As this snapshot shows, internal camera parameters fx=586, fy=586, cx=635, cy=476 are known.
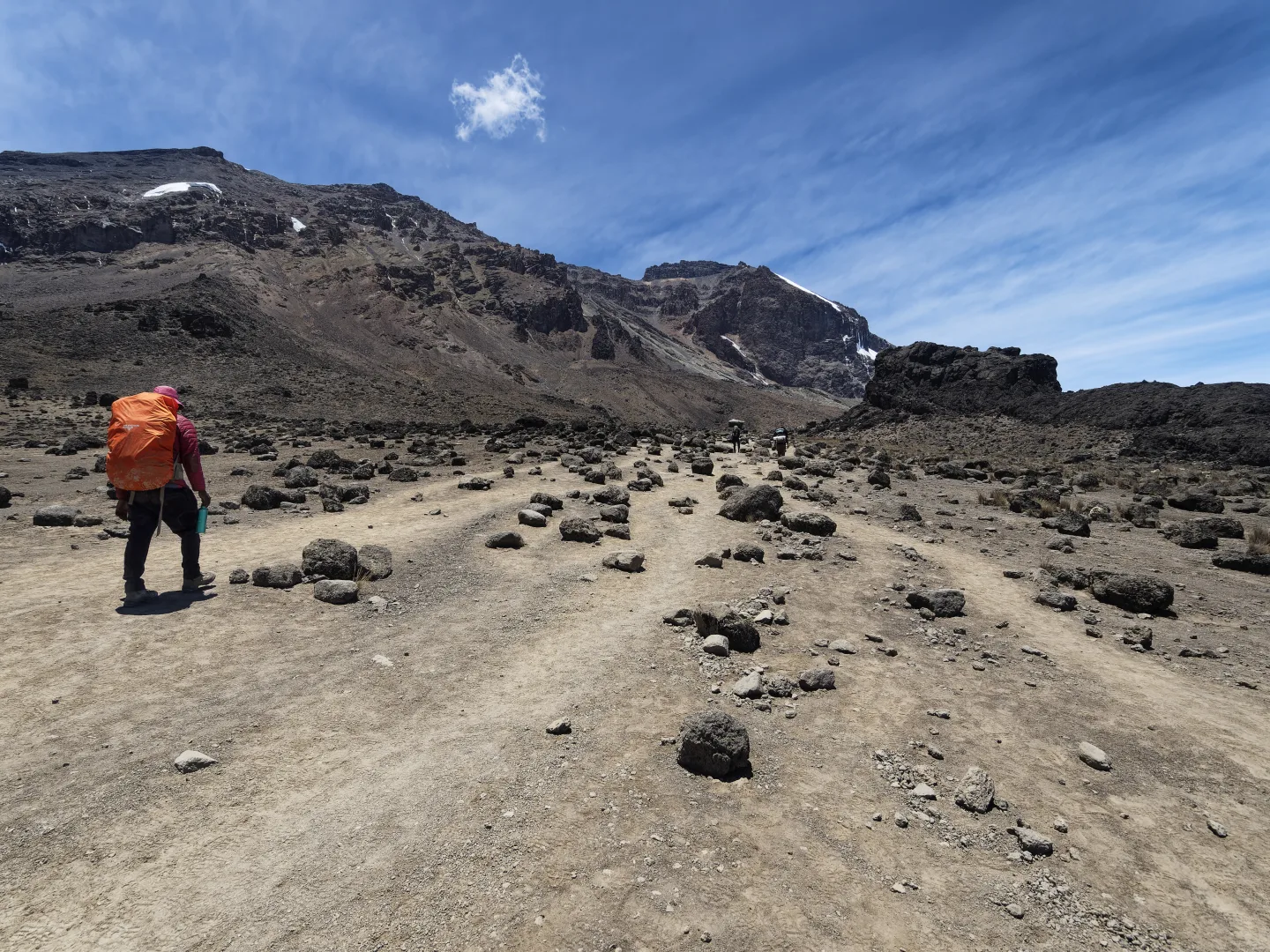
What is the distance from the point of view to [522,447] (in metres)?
30.6

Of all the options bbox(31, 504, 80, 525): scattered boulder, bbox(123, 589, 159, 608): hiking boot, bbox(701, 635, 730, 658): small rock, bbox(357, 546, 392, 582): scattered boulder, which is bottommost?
bbox(31, 504, 80, 525): scattered boulder

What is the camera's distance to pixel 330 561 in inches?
350

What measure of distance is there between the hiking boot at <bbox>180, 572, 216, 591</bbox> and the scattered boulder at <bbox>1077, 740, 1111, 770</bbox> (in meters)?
10.5

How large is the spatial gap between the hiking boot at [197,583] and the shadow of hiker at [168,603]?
55 mm

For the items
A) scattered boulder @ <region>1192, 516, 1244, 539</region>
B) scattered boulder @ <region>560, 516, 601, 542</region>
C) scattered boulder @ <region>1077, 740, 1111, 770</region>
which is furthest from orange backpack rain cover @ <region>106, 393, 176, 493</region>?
scattered boulder @ <region>1192, 516, 1244, 539</region>

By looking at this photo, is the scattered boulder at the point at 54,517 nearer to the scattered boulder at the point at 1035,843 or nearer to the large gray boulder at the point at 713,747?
the large gray boulder at the point at 713,747

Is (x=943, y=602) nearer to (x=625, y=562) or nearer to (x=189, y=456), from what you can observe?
(x=625, y=562)

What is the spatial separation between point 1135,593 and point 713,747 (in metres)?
9.01

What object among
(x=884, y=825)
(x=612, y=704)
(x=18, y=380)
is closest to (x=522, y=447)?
(x=612, y=704)

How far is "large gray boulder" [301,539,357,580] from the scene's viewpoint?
29.0 ft

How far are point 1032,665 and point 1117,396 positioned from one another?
1975 inches

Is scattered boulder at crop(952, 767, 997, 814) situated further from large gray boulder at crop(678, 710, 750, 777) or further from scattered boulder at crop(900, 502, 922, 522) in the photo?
scattered boulder at crop(900, 502, 922, 522)

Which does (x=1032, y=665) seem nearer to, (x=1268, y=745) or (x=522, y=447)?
(x=1268, y=745)

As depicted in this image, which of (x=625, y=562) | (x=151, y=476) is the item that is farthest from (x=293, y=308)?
(x=625, y=562)
